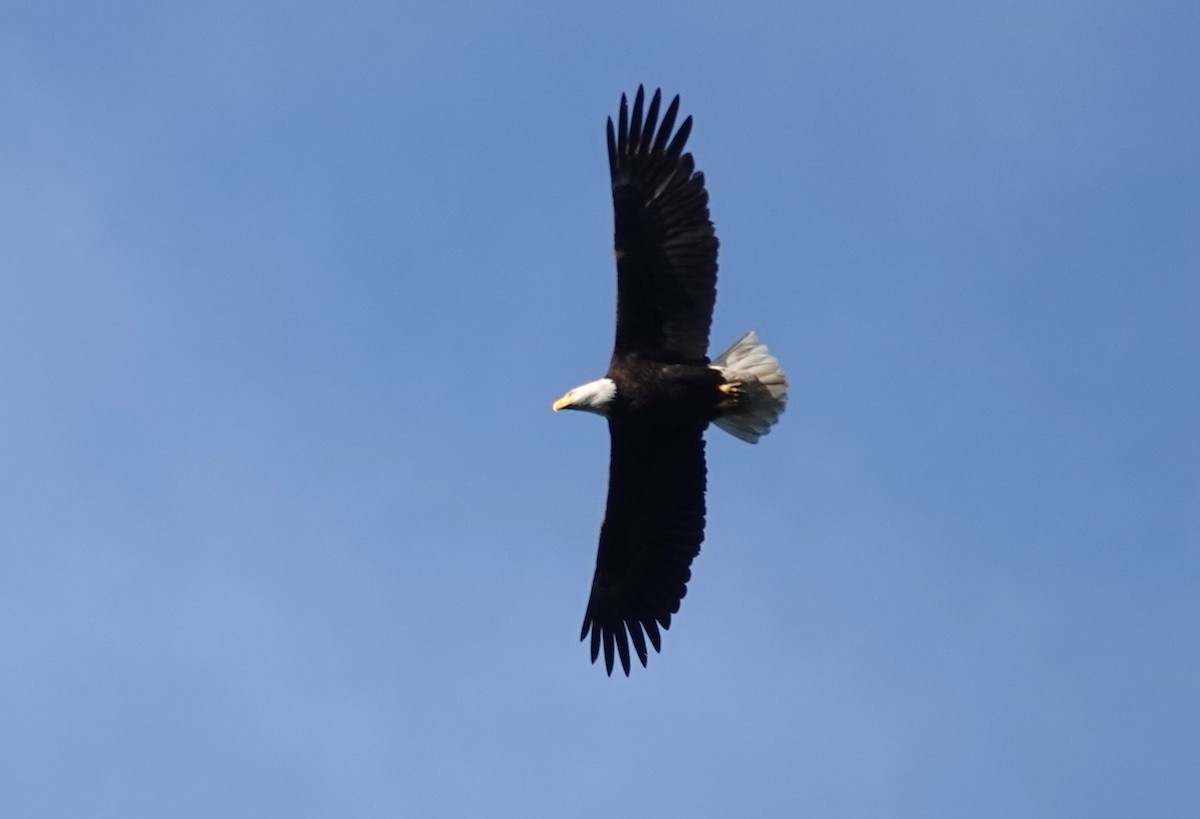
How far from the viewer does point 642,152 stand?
14664 mm

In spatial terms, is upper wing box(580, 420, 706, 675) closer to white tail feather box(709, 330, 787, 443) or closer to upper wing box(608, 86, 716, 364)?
white tail feather box(709, 330, 787, 443)

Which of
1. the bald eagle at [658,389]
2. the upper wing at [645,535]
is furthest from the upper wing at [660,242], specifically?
the upper wing at [645,535]

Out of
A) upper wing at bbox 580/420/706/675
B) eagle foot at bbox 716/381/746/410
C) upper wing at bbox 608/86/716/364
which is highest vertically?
upper wing at bbox 608/86/716/364

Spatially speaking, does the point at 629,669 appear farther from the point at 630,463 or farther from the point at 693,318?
the point at 693,318

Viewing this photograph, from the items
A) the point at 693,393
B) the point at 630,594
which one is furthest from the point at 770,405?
the point at 630,594

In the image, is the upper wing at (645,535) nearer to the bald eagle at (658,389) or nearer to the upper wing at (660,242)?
the bald eagle at (658,389)

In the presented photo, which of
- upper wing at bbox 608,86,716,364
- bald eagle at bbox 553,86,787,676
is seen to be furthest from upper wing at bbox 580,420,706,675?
upper wing at bbox 608,86,716,364

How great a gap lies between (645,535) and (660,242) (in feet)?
7.47

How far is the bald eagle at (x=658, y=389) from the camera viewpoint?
14523 mm

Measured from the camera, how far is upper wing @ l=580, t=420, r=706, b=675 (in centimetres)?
1513

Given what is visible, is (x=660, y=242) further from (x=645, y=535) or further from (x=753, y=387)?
(x=645, y=535)

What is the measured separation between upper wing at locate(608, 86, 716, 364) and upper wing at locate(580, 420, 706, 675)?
2.55ft

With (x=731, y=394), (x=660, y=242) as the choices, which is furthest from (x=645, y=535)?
(x=660, y=242)

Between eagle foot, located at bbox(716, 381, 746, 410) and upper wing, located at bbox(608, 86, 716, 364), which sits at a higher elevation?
upper wing, located at bbox(608, 86, 716, 364)
